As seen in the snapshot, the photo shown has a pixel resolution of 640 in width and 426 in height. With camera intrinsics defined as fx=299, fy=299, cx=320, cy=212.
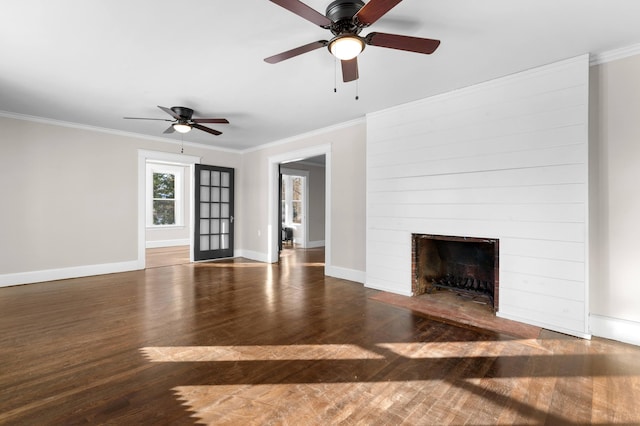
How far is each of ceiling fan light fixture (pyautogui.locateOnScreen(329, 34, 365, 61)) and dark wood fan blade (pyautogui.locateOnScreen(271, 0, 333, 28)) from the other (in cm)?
13

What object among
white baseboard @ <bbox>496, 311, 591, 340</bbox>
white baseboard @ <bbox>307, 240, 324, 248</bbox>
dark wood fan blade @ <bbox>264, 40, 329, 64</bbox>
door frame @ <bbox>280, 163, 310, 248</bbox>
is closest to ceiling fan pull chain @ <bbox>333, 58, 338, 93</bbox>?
dark wood fan blade @ <bbox>264, 40, 329, 64</bbox>

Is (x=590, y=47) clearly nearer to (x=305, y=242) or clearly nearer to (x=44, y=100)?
(x=44, y=100)

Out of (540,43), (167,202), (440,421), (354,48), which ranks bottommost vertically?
(440,421)

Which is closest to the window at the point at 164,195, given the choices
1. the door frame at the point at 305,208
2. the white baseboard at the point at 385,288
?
the door frame at the point at 305,208

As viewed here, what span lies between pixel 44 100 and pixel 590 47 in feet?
20.8

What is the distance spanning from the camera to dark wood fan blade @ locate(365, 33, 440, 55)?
6.95 feet

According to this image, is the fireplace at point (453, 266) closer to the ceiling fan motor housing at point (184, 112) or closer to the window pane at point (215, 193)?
the ceiling fan motor housing at point (184, 112)

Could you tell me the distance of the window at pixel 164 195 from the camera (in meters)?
8.87

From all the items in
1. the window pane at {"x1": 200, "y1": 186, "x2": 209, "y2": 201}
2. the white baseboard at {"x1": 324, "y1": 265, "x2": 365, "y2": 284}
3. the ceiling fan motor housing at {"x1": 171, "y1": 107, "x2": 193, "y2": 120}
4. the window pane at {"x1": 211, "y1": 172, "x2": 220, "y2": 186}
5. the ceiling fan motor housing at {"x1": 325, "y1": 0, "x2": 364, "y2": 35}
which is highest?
the ceiling fan motor housing at {"x1": 171, "y1": 107, "x2": 193, "y2": 120}

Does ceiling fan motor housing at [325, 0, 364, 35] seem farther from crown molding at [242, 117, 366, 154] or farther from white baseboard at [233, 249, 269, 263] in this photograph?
white baseboard at [233, 249, 269, 263]

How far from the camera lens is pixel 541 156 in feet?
10.0

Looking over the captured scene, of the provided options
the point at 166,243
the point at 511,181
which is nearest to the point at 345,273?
the point at 511,181

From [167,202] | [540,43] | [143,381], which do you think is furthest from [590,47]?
[167,202]

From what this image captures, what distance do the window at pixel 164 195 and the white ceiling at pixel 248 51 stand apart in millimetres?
4555
